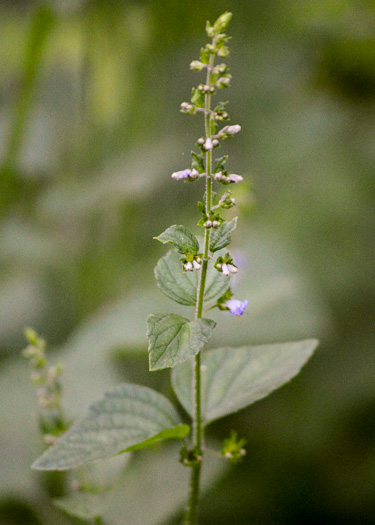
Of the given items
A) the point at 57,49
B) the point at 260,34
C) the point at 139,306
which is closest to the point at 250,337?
the point at 139,306

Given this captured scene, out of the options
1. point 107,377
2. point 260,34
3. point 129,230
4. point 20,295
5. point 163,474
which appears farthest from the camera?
point 260,34

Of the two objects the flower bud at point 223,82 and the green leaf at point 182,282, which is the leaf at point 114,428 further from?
the flower bud at point 223,82

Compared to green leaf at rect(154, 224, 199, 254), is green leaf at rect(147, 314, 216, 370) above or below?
below

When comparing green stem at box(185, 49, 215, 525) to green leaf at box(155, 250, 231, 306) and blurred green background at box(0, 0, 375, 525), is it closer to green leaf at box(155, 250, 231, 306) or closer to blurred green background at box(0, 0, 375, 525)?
green leaf at box(155, 250, 231, 306)

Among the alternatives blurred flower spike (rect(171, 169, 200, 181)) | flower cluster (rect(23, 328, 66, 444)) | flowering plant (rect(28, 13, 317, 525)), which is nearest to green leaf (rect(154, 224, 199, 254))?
flowering plant (rect(28, 13, 317, 525))

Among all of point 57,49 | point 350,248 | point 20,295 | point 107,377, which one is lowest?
point 107,377

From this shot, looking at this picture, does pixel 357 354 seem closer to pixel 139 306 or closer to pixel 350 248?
pixel 350 248

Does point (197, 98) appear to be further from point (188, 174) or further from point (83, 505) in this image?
point (83, 505)
